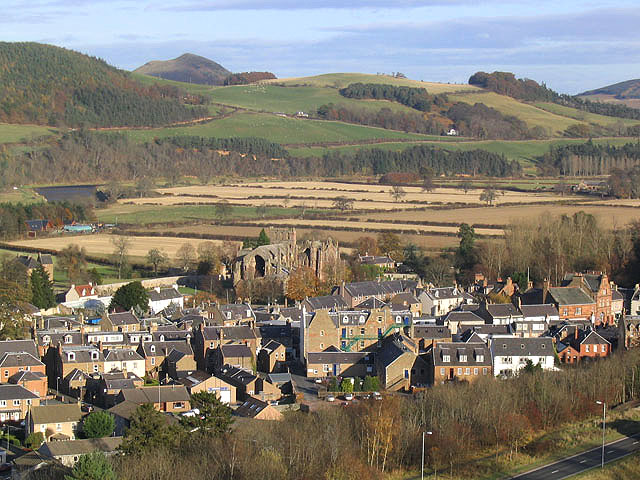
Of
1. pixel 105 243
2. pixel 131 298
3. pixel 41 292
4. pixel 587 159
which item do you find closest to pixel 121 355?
pixel 131 298

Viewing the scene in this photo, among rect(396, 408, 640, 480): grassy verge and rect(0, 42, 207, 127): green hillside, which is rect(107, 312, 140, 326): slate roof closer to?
rect(396, 408, 640, 480): grassy verge

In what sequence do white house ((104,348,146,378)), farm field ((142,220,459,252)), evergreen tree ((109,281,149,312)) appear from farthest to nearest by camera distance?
farm field ((142,220,459,252)), evergreen tree ((109,281,149,312)), white house ((104,348,146,378))

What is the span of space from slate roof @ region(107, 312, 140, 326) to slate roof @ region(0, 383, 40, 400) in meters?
11.2

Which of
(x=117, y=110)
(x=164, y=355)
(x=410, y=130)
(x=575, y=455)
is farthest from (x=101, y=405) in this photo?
(x=410, y=130)

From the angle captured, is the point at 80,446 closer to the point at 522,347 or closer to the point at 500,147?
the point at 522,347

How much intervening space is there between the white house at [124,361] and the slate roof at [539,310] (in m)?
19.9

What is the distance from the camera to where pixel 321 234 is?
Result: 8556 centimetres

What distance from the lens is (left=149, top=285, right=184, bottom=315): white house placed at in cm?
6175

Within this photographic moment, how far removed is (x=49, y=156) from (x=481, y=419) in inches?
4272

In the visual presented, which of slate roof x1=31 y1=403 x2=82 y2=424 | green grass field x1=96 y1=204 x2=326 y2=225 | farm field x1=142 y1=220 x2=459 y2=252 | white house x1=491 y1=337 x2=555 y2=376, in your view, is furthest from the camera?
green grass field x1=96 y1=204 x2=326 y2=225

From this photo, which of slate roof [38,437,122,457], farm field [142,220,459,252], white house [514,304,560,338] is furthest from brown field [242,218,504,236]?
slate roof [38,437,122,457]

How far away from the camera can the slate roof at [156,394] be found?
4222 centimetres

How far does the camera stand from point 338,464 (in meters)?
35.1

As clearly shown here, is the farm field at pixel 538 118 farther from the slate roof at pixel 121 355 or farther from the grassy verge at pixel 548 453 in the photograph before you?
the grassy verge at pixel 548 453
